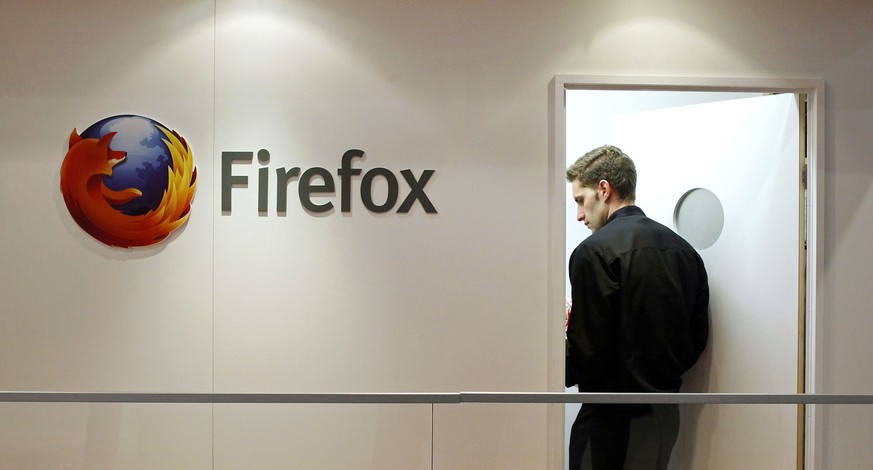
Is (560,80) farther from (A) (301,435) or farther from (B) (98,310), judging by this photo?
(B) (98,310)

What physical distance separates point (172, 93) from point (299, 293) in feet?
3.22

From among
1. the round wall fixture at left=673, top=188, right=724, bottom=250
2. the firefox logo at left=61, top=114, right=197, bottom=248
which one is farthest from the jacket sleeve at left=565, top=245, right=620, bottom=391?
the firefox logo at left=61, top=114, right=197, bottom=248

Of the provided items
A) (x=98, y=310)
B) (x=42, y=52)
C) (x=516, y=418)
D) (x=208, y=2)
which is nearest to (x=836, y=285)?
(x=516, y=418)

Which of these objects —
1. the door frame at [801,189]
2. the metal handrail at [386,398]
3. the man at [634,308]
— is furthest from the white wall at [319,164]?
the metal handrail at [386,398]

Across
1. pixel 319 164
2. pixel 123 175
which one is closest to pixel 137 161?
pixel 123 175

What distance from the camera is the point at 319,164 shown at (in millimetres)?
2900

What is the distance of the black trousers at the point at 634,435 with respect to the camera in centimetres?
207

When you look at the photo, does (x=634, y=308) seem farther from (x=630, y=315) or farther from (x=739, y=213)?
(x=739, y=213)

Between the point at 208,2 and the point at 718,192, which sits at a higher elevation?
the point at 208,2

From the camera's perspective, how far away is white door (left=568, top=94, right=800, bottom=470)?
9.73 feet

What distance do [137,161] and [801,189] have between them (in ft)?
9.12

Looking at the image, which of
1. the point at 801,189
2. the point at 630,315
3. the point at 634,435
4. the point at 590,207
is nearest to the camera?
the point at 634,435

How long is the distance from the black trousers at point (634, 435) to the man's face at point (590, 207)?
112 cm

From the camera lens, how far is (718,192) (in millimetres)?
3027
